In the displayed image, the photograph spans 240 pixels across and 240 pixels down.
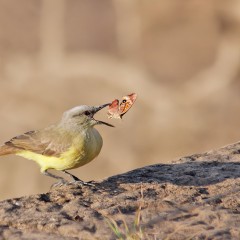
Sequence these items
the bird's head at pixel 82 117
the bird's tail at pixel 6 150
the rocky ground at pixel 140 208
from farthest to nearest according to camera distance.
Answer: the bird's tail at pixel 6 150 → the bird's head at pixel 82 117 → the rocky ground at pixel 140 208

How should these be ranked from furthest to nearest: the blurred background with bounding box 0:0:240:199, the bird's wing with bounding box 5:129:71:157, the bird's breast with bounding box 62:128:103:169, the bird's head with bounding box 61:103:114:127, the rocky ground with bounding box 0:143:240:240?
the blurred background with bounding box 0:0:240:199 < the bird's head with bounding box 61:103:114:127 < the bird's wing with bounding box 5:129:71:157 < the bird's breast with bounding box 62:128:103:169 < the rocky ground with bounding box 0:143:240:240

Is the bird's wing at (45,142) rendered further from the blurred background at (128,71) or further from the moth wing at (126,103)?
the blurred background at (128,71)

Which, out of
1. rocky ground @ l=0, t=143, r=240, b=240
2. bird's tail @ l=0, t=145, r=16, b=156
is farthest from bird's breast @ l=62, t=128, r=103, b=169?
bird's tail @ l=0, t=145, r=16, b=156

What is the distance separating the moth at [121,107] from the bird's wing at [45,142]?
8.7 inches

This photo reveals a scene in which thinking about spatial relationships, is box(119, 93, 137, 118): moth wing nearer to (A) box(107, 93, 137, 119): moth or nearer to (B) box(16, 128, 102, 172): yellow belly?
(A) box(107, 93, 137, 119): moth

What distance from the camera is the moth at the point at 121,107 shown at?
206 inches

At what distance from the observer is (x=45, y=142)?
17.5ft

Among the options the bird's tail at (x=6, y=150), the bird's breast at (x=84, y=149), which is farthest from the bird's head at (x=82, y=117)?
the bird's tail at (x=6, y=150)

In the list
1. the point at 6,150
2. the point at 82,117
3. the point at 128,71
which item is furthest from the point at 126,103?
the point at 128,71

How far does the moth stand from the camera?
5.22 m

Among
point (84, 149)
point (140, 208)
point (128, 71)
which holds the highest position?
point (128, 71)

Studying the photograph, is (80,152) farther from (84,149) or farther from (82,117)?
(82,117)

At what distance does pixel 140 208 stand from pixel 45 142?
0.91 metres

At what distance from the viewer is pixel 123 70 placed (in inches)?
283
